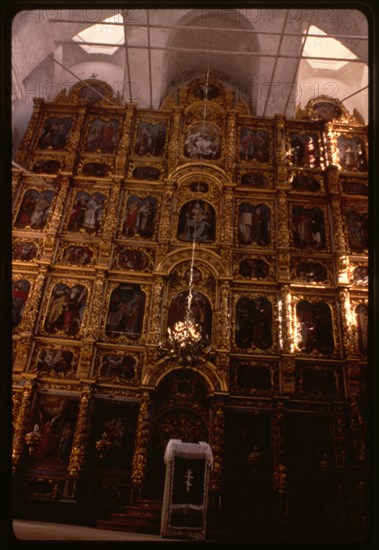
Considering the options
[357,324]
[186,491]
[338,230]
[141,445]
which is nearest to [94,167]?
[338,230]

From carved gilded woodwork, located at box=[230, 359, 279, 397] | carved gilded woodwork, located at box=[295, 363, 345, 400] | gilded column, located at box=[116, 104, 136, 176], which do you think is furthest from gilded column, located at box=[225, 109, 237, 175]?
carved gilded woodwork, located at box=[295, 363, 345, 400]

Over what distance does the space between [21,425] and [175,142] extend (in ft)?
27.6

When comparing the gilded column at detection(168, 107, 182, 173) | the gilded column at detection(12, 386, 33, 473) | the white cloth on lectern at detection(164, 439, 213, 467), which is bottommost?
the white cloth on lectern at detection(164, 439, 213, 467)

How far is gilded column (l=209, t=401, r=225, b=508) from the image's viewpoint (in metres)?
8.88

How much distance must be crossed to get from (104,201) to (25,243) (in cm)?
241

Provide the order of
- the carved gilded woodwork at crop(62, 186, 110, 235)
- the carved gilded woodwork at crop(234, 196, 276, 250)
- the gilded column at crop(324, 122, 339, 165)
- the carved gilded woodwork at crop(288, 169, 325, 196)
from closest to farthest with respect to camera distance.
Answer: the carved gilded woodwork at crop(234, 196, 276, 250), the carved gilded woodwork at crop(62, 186, 110, 235), the carved gilded woodwork at crop(288, 169, 325, 196), the gilded column at crop(324, 122, 339, 165)

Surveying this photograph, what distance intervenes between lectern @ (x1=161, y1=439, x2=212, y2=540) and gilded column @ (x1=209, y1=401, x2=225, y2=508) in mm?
2602

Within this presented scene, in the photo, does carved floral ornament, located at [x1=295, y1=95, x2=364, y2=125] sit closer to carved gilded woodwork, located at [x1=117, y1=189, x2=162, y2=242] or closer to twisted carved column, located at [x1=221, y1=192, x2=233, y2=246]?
twisted carved column, located at [x1=221, y1=192, x2=233, y2=246]

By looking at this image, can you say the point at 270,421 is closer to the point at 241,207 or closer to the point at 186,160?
the point at 241,207

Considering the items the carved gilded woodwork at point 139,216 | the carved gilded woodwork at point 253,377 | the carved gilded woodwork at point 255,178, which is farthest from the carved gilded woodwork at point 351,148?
the carved gilded woodwork at point 253,377

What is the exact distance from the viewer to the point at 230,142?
41.7ft

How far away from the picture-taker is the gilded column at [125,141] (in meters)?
12.3

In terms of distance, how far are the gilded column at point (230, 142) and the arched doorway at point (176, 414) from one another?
578 cm
